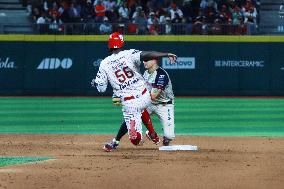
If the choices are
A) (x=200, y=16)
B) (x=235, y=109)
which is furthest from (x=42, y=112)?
(x=200, y=16)

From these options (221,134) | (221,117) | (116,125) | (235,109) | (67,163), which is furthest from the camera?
(235,109)

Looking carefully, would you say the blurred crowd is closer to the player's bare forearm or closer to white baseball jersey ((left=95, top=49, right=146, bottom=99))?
the player's bare forearm

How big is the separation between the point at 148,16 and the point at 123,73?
16248 millimetres

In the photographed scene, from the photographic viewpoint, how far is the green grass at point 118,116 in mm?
16578

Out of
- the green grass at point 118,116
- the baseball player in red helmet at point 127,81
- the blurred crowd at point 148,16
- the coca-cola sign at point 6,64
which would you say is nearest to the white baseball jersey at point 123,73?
the baseball player in red helmet at point 127,81

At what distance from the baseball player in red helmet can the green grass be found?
3.99 metres

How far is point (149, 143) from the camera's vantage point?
13867 mm

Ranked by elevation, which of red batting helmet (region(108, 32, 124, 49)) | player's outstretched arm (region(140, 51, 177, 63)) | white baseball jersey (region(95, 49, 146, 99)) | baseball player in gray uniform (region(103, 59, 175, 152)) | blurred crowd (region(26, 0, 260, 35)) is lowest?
blurred crowd (region(26, 0, 260, 35))

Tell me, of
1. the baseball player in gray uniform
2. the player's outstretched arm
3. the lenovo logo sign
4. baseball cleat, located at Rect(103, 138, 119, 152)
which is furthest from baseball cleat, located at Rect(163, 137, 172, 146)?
the lenovo logo sign

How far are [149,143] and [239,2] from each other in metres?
16.0

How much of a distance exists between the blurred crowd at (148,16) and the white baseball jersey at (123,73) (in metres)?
14.7

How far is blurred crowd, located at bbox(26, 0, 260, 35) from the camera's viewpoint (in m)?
26.9

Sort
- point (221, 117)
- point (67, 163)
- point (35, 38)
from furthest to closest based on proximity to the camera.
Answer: point (35, 38), point (221, 117), point (67, 163)

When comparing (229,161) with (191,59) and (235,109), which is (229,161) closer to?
(235,109)
